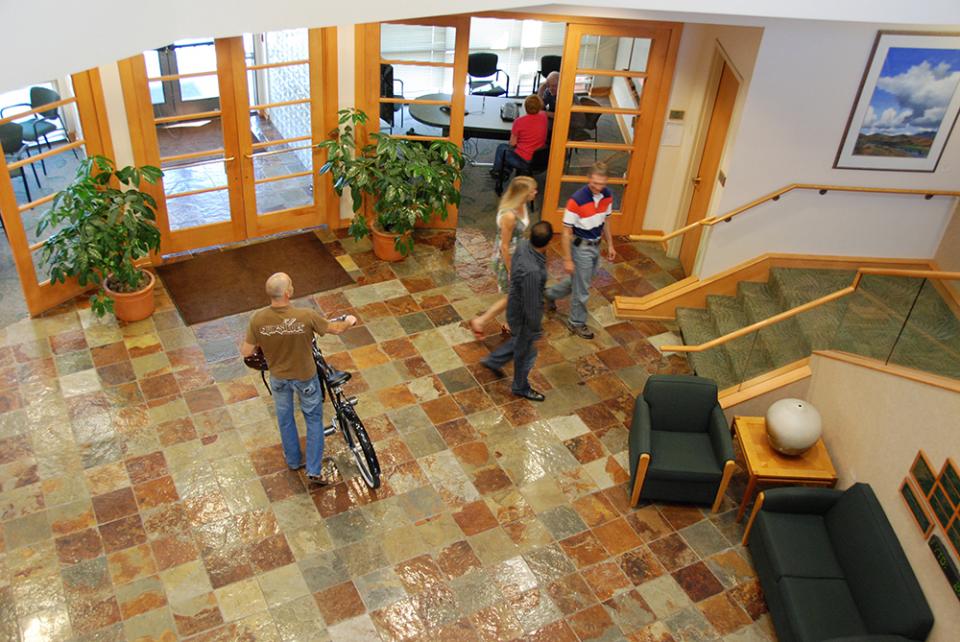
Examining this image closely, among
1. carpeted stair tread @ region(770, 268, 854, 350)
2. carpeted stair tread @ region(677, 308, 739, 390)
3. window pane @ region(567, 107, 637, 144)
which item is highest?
window pane @ region(567, 107, 637, 144)

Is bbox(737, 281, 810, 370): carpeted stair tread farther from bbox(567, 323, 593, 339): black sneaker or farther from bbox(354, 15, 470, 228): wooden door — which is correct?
bbox(354, 15, 470, 228): wooden door

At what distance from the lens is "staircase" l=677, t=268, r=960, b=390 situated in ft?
18.5

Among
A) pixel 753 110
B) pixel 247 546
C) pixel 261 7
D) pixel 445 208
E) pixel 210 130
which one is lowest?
pixel 247 546

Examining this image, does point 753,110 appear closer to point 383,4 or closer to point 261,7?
point 383,4

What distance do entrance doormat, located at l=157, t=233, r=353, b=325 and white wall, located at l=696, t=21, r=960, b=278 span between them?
3.60m

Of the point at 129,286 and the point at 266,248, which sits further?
the point at 266,248

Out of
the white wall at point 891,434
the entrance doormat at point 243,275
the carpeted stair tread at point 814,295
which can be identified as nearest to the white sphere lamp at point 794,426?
the white wall at point 891,434

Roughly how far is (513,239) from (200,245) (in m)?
3.27

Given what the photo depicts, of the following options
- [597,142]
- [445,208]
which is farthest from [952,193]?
[445,208]

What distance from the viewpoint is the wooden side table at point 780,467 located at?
612 cm

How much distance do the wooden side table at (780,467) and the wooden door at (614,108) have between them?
3.71 metres

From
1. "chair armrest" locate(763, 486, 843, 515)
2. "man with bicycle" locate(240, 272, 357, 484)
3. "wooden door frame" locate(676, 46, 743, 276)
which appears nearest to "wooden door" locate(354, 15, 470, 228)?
"wooden door frame" locate(676, 46, 743, 276)

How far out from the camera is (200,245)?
8766 millimetres

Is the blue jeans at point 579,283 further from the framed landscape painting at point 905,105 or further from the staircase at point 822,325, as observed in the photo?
the framed landscape painting at point 905,105
